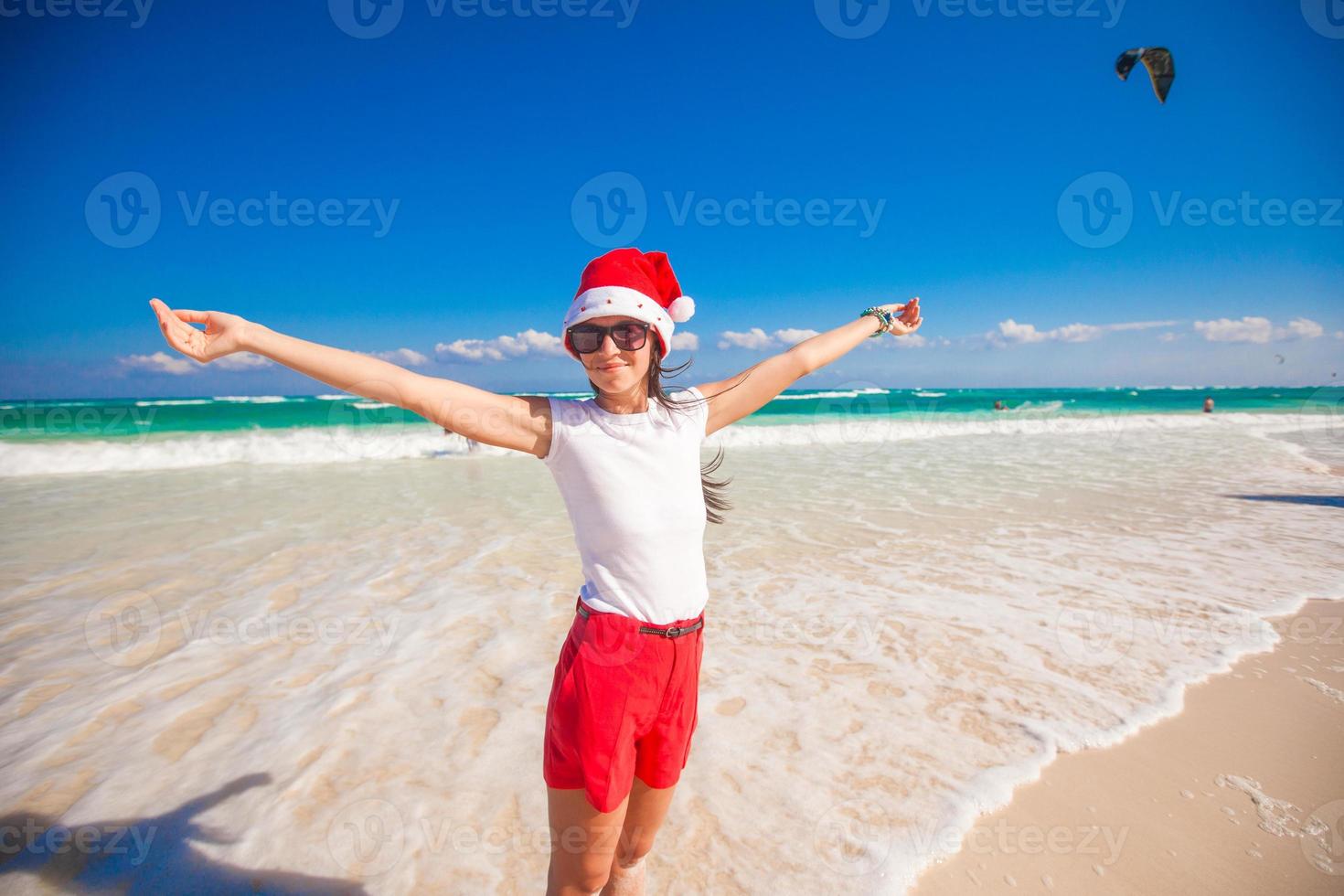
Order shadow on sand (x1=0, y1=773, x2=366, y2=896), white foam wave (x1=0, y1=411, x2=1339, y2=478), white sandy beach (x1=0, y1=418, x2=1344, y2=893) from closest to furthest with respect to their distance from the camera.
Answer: shadow on sand (x1=0, y1=773, x2=366, y2=896) → white sandy beach (x1=0, y1=418, x2=1344, y2=893) → white foam wave (x1=0, y1=411, x2=1339, y2=478)

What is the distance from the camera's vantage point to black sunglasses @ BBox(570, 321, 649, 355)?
1915 millimetres

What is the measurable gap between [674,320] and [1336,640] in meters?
6.08

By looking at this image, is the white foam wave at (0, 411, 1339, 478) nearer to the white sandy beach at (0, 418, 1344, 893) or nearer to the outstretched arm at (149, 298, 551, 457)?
the white sandy beach at (0, 418, 1344, 893)

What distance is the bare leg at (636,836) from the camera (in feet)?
6.59

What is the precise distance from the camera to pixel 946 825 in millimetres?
2807

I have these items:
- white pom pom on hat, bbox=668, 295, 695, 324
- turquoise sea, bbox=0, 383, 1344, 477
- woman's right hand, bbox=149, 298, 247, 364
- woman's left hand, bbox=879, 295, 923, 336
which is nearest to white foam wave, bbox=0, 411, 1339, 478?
turquoise sea, bbox=0, 383, 1344, 477

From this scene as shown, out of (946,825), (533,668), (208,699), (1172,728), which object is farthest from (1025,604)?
(208,699)

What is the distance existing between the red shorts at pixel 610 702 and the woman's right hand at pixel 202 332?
1.28 metres

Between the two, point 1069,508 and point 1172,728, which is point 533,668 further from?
point 1069,508

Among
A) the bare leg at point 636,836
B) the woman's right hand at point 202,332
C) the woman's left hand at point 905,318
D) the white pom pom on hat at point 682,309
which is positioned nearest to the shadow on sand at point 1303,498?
the woman's left hand at point 905,318

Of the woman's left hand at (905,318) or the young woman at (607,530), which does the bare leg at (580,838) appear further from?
the woman's left hand at (905,318)

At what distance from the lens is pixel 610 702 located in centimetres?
175

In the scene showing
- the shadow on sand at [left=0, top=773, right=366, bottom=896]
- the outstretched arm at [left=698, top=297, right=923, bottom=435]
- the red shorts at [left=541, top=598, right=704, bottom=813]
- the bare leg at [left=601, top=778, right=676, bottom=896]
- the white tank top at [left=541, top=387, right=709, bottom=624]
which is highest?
the outstretched arm at [left=698, top=297, right=923, bottom=435]

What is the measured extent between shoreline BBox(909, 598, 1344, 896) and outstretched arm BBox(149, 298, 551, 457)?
8.44 feet
